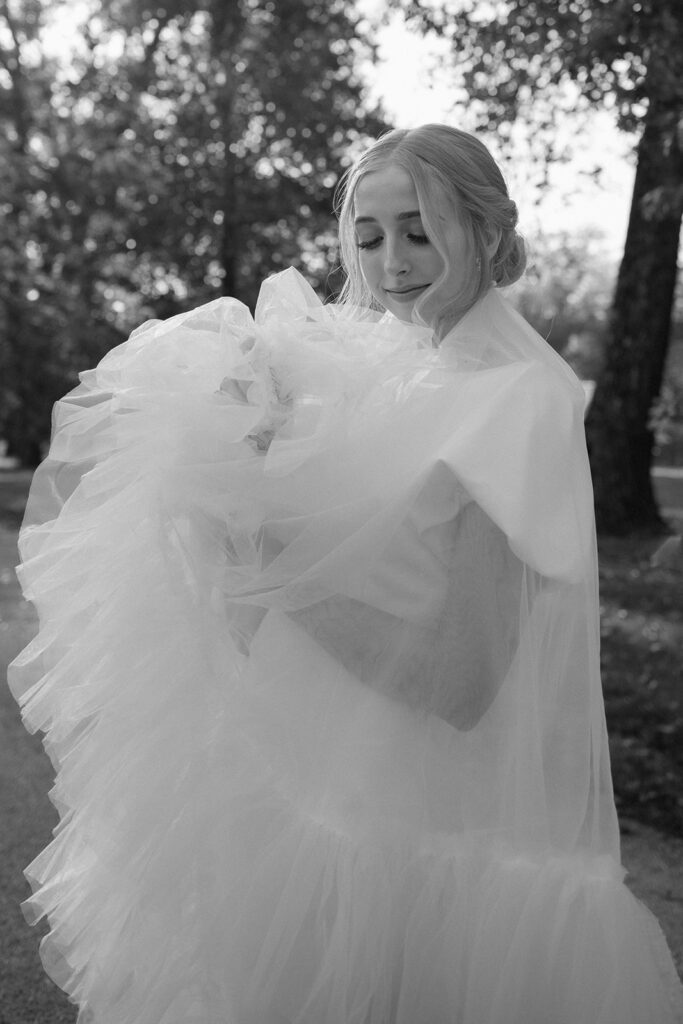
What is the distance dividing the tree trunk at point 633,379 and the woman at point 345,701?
1021 cm

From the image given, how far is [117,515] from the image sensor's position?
2.56m

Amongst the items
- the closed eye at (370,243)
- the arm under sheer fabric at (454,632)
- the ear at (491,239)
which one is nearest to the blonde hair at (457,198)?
the ear at (491,239)

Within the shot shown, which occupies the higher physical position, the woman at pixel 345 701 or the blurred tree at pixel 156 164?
the woman at pixel 345 701

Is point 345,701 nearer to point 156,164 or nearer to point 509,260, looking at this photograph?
point 509,260

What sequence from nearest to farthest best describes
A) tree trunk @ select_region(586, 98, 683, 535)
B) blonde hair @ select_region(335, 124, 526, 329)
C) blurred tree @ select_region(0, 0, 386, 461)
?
blonde hair @ select_region(335, 124, 526, 329)
tree trunk @ select_region(586, 98, 683, 535)
blurred tree @ select_region(0, 0, 386, 461)

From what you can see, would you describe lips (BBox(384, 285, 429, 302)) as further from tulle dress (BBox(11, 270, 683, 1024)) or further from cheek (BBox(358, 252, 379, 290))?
tulle dress (BBox(11, 270, 683, 1024))

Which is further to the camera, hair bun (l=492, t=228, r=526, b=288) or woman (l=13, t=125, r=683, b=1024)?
hair bun (l=492, t=228, r=526, b=288)

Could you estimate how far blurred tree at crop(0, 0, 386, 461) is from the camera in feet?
75.4

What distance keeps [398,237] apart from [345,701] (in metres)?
1.01

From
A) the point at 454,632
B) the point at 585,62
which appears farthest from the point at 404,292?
the point at 585,62

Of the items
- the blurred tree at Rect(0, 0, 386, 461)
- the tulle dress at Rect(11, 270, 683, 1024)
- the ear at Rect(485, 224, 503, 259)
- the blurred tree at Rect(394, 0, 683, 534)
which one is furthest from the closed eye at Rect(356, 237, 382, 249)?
the blurred tree at Rect(0, 0, 386, 461)

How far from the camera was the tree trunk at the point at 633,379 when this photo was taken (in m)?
12.3

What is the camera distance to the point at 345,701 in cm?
247

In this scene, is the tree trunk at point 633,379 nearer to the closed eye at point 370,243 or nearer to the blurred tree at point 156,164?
the closed eye at point 370,243
